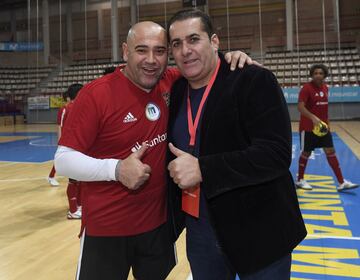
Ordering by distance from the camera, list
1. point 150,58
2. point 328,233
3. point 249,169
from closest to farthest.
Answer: point 249,169
point 150,58
point 328,233

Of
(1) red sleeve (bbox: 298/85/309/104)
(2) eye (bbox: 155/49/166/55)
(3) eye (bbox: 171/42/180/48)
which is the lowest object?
(3) eye (bbox: 171/42/180/48)

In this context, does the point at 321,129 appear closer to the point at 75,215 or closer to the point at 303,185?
the point at 303,185

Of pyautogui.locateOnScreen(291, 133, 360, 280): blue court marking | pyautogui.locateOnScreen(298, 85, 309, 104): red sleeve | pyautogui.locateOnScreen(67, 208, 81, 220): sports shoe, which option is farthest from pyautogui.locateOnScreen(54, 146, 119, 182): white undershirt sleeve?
pyautogui.locateOnScreen(298, 85, 309, 104): red sleeve

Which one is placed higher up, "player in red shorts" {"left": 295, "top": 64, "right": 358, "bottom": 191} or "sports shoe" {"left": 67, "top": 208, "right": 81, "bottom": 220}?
"player in red shorts" {"left": 295, "top": 64, "right": 358, "bottom": 191}

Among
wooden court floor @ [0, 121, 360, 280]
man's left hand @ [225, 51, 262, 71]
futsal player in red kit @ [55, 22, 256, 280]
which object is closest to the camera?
man's left hand @ [225, 51, 262, 71]

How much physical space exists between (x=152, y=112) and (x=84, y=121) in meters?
0.31

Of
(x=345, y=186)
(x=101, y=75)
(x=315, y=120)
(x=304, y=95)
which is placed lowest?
(x=345, y=186)

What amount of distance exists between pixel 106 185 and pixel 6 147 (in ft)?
33.8

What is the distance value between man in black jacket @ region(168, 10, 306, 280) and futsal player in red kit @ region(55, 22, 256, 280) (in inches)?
7.3

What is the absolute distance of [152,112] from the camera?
1749mm

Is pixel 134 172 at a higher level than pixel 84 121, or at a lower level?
lower

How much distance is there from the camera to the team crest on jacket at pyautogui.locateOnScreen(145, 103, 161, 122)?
1732mm

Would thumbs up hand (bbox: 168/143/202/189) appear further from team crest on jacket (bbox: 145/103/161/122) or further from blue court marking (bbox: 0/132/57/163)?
blue court marking (bbox: 0/132/57/163)

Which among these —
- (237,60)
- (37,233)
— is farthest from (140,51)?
(37,233)
